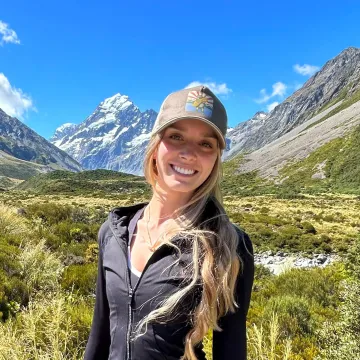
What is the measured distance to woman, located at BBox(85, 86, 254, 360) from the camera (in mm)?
1676

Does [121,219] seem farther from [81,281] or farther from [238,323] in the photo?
[81,281]

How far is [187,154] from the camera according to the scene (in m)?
1.85

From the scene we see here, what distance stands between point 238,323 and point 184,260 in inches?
16.2

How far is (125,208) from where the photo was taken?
230cm

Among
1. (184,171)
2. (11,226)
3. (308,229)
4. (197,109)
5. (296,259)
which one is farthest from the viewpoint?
(308,229)

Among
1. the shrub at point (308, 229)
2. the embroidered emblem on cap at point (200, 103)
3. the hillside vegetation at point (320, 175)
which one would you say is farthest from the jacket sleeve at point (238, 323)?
the hillside vegetation at point (320, 175)

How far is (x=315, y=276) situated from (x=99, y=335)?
22.5ft

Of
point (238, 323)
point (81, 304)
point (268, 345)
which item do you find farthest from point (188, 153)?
point (81, 304)

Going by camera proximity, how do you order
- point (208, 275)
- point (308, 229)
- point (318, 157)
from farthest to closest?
1. point (318, 157)
2. point (308, 229)
3. point (208, 275)

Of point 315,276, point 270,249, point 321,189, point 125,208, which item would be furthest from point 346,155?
point 125,208

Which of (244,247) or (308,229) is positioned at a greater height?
(308,229)

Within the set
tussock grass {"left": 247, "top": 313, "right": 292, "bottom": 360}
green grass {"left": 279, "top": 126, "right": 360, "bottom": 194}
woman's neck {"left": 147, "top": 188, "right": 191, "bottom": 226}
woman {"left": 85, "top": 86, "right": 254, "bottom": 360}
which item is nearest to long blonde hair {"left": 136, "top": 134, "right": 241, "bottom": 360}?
woman {"left": 85, "top": 86, "right": 254, "bottom": 360}

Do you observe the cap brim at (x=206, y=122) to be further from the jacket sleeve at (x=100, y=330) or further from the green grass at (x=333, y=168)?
the green grass at (x=333, y=168)

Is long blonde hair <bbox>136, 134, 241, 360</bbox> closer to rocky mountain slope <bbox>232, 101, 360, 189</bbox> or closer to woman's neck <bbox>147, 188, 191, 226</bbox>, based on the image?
woman's neck <bbox>147, 188, 191, 226</bbox>
